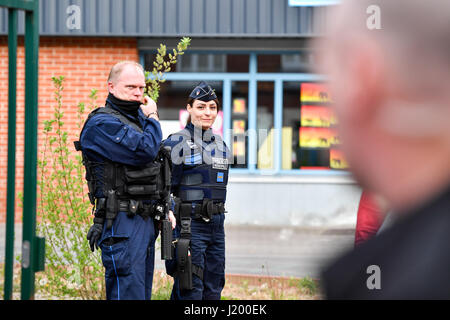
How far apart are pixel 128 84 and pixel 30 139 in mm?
1562

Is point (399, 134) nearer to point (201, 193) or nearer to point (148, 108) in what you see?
point (148, 108)

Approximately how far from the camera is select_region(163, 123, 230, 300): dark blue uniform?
4656 millimetres

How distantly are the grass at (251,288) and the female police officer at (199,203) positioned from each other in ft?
2.38

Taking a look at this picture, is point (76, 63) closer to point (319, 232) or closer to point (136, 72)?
point (319, 232)

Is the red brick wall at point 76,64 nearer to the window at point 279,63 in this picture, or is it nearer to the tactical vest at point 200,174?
the window at point 279,63

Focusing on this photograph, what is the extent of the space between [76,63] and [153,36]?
144cm

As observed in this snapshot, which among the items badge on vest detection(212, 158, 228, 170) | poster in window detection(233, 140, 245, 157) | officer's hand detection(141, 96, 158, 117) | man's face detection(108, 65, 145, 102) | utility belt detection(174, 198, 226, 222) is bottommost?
utility belt detection(174, 198, 226, 222)

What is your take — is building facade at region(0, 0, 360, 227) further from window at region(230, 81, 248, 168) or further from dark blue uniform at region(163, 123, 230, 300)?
dark blue uniform at region(163, 123, 230, 300)

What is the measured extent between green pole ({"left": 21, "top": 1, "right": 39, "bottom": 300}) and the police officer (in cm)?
126

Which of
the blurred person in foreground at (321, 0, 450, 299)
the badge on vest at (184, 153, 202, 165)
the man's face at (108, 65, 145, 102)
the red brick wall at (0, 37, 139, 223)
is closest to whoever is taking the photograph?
the blurred person in foreground at (321, 0, 450, 299)

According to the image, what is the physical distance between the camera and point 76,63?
1097cm

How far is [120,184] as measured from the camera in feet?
12.6

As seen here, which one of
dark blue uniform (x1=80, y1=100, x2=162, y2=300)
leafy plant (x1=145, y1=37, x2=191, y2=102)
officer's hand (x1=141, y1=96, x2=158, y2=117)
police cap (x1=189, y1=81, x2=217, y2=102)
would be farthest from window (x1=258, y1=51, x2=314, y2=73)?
dark blue uniform (x1=80, y1=100, x2=162, y2=300)
